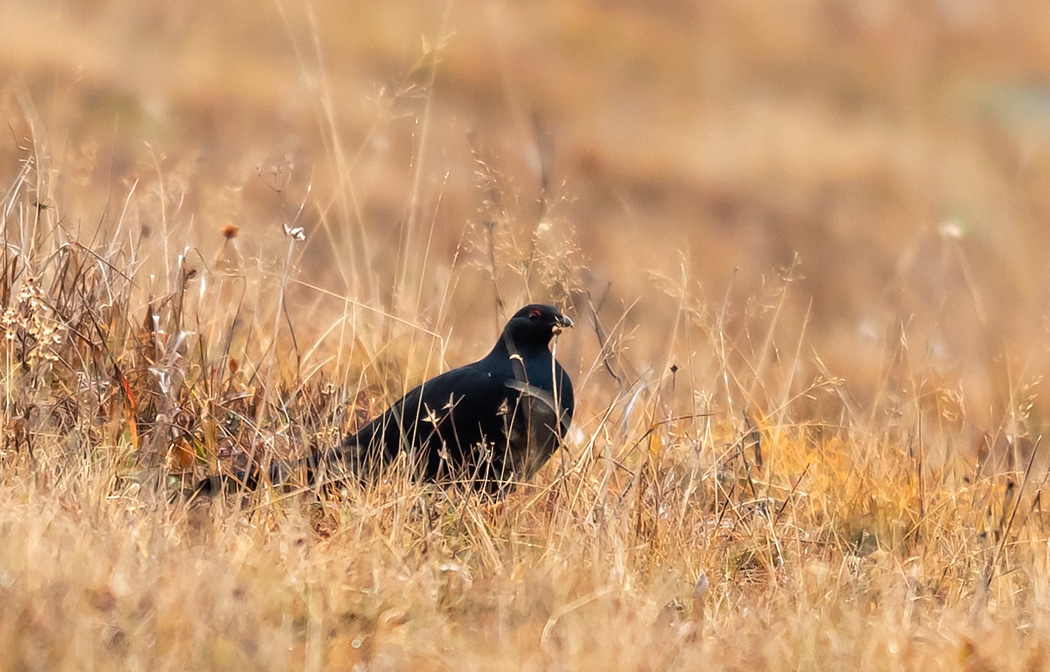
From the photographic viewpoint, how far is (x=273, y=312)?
483 centimetres

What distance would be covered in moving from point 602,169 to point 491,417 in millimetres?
16040

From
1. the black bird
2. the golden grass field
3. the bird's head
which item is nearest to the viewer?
the golden grass field

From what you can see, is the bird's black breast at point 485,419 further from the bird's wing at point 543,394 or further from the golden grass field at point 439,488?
the golden grass field at point 439,488

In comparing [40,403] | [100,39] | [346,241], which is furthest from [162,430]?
[100,39]

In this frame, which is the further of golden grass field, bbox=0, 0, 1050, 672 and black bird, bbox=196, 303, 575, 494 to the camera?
black bird, bbox=196, 303, 575, 494

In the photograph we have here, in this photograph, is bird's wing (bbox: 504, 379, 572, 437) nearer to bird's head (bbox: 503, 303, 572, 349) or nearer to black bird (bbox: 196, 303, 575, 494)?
black bird (bbox: 196, 303, 575, 494)

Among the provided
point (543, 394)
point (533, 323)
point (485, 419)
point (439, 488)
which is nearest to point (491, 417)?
point (485, 419)

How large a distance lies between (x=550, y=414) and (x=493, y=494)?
332mm

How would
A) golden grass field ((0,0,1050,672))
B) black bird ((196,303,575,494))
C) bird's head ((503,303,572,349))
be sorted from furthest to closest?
bird's head ((503,303,572,349)) → black bird ((196,303,575,494)) → golden grass field ((0,0,1050,672))

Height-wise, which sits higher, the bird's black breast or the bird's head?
the bird's head

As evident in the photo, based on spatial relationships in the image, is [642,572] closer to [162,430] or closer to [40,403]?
[162,430]

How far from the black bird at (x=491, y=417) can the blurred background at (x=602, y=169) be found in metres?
0.14

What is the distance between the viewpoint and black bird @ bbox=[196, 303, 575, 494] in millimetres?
3791

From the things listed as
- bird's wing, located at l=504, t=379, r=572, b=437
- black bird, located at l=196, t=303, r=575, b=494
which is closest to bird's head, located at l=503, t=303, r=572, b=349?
black bird, located at l=196, t=303, r=575, b=494
